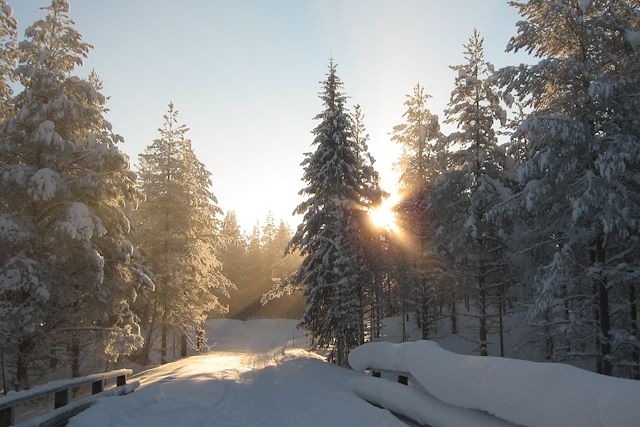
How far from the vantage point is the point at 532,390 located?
4898mm

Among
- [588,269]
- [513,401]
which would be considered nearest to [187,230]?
[588,269]

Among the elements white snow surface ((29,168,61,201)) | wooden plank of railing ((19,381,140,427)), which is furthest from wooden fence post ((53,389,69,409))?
white snow surface ((29,168,61,201))

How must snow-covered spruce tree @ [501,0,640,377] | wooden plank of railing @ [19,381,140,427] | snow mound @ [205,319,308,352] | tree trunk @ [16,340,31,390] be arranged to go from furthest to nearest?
1. snow mound @ [205,319,308,352]
2. tree trunk @ [16,340,31,390]
3. snow-covered spruce tree @ [501,0,640,377]
4. wooden plank of railing @ [19,381,140,427]

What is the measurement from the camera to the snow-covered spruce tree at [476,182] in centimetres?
2034

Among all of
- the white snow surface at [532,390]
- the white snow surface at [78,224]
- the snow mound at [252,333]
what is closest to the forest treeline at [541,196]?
the white snow surface at [532,390]

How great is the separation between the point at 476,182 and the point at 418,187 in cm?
854

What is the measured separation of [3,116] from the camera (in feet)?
55.0

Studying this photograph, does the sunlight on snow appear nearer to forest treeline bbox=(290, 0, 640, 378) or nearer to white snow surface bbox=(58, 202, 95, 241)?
forest treeline bbox=(290, 0, 640, 378)

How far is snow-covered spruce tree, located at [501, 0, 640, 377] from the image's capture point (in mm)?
11867

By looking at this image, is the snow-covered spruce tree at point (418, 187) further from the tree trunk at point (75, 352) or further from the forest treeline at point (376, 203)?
the tree trunk at point (75, 352)

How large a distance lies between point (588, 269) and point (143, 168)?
115 ft

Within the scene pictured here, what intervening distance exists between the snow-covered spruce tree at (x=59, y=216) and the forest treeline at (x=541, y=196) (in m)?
9.71

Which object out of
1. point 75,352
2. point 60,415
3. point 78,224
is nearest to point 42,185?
point 78,224

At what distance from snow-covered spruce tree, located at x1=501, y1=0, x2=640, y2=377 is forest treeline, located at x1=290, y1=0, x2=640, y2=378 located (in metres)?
0.04
